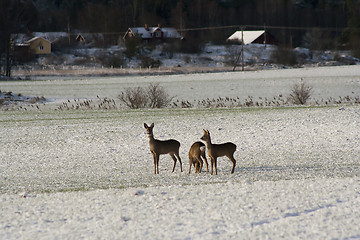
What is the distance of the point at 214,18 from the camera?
140 m

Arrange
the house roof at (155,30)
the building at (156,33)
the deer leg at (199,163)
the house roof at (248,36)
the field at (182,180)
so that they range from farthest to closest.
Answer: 1. the house roof at (248,36)
2. the house roof at (155,30)
3. the building at (156,33)
4. the deer leg at (199,163)
5. the field at (182,180)

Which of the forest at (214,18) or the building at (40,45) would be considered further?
the forest at (214,18)

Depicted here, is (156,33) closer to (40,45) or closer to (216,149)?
(40,45)

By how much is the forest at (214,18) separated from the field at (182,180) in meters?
93.4

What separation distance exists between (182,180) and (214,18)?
129958mm

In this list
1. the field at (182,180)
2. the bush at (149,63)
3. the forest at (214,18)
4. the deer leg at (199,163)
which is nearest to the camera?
the field at (182,180)

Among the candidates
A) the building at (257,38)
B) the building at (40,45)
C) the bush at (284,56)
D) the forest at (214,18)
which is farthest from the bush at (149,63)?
the building at (257,38)

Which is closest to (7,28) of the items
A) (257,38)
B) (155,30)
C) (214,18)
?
(155,30)

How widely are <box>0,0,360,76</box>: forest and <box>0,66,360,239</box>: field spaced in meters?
93.4

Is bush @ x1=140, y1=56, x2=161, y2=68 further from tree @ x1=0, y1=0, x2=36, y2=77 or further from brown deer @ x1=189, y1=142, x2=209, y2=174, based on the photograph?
brown deer @ x1=189, y1=142, x2=209, y2=174

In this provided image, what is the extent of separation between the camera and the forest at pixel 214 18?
401 feet

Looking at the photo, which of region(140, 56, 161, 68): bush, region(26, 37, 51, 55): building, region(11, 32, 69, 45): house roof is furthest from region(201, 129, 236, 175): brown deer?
region(11, 32, 69, 45): house roof

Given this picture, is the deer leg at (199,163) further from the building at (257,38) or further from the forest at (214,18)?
the building at (257,38)

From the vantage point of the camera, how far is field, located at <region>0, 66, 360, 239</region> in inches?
350
